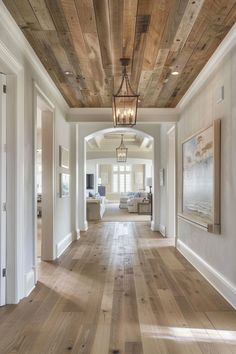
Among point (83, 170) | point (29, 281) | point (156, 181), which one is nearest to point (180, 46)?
point (29, 281)

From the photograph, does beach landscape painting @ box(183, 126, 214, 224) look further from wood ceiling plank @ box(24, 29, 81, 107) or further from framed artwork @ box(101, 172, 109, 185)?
framed artwork @ box(101, 172, 109, 185)

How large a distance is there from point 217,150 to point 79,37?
6.40 ft

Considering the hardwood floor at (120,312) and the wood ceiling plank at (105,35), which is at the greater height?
the wood ceiling plank at (105,35)

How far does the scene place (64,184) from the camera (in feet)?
19.3

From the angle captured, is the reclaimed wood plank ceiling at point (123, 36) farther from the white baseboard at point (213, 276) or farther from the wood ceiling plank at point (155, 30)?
the white baseboard at point (213, 276)

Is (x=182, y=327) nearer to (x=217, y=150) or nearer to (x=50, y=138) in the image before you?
(x=217, y=150)

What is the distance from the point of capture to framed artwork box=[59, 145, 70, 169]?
18.4ft

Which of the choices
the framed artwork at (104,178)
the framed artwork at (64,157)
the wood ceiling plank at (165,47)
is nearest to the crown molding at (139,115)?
the wood ceiling plank at (165,47)

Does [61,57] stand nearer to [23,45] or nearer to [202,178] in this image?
[23,45]

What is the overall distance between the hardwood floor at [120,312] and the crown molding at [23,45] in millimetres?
2484

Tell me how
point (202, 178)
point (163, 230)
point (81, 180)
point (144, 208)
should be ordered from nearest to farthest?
1. point (202, 178)
2. point (163, 230)
3. point (81, 180)
4. point (144, 208)

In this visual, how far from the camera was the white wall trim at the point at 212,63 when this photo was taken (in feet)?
10.2

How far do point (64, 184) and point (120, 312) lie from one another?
128 inches

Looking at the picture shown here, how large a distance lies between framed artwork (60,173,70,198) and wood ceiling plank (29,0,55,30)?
3.03 metres
